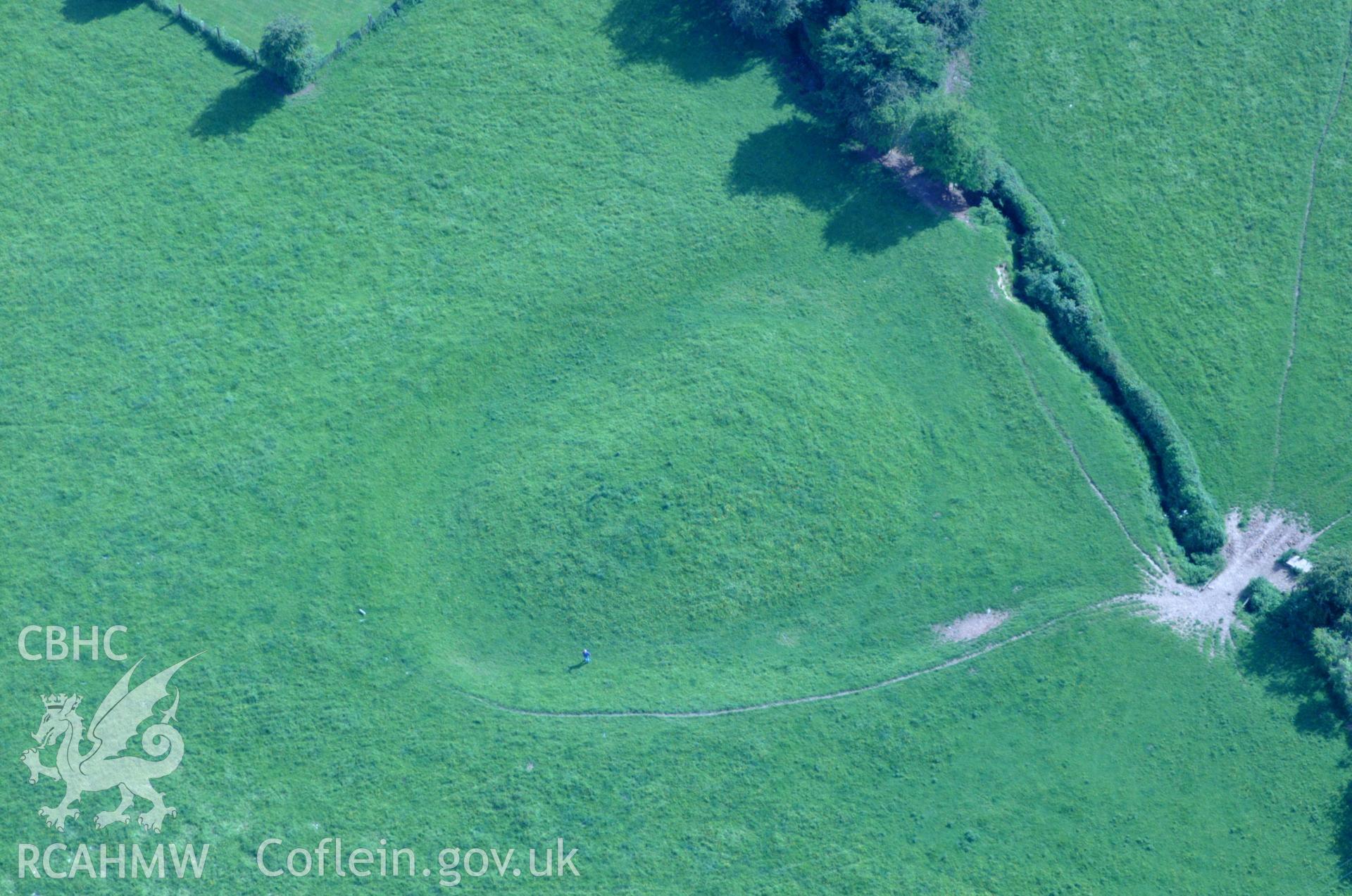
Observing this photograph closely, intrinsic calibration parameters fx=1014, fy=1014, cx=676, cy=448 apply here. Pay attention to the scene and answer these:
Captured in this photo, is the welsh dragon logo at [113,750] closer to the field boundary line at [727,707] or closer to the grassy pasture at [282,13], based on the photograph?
the field boundary line at [727,707]

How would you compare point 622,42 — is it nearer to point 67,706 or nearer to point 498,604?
point 498,604

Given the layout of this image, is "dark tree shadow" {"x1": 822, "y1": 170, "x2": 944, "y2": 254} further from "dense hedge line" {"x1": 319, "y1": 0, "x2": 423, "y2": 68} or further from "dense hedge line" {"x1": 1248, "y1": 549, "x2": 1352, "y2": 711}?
"dense hedge line" {"x1": 319, "y1": 0, "x2": 423, "y2": 68}

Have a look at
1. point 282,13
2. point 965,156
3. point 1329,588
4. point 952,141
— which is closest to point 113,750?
point 282,13

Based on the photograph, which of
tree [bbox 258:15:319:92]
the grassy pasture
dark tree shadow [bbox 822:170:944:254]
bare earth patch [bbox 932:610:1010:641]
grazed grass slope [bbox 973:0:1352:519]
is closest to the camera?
bare earth patch [bbox 932:610:1010:641]

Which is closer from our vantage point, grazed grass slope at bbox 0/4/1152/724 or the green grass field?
the green grass field

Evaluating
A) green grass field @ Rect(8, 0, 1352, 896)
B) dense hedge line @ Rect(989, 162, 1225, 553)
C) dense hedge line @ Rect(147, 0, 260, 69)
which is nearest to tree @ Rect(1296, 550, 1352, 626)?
green grass field @ Rect(8, 0, 1352, 896)

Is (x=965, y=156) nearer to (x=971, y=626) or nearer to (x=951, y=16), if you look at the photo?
(x=951, y=16)

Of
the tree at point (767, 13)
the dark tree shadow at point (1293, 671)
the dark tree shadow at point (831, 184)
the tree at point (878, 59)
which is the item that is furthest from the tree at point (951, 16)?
the dark tree shadow at point (1293, 671)
